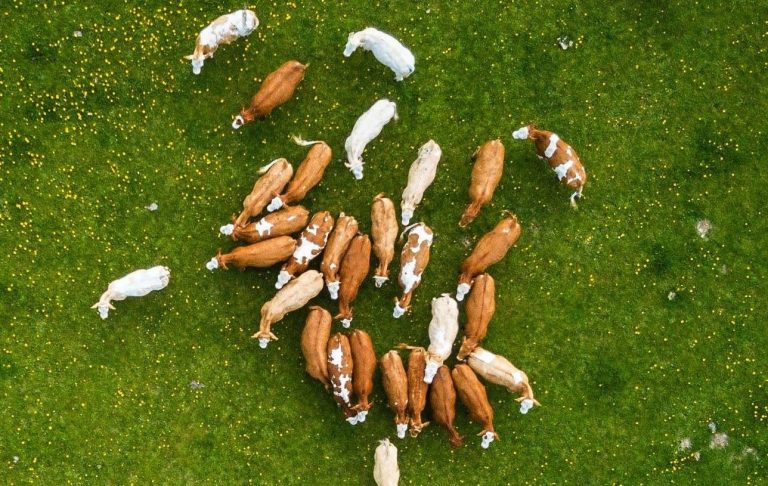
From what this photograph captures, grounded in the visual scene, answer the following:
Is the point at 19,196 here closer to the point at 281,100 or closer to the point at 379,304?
the point at 281,100

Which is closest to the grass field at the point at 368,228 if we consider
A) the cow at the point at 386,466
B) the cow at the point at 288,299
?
the cow at the point at 386,466

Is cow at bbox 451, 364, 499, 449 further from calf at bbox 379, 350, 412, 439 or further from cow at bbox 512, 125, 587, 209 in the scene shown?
cow at bbox 512, 125, 587, 209

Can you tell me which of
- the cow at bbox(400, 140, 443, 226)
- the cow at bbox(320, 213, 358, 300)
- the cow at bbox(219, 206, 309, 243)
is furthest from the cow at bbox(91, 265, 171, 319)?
the cow at bbox(400, 140, 443, 226)

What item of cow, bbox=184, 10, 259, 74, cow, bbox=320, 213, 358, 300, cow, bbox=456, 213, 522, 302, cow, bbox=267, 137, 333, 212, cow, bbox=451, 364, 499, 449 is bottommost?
cow, bbox=451, 364, 499, 449

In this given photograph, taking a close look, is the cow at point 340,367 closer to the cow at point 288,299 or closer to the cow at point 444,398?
the cow at point 288,299

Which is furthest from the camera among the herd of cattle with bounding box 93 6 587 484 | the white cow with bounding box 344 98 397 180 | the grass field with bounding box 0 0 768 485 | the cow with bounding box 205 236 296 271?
the grass field with bounding box 0 0 768 485

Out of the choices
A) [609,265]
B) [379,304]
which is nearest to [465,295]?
[379,304]

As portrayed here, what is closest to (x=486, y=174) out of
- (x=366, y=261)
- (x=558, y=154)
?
(x=558, y=154)

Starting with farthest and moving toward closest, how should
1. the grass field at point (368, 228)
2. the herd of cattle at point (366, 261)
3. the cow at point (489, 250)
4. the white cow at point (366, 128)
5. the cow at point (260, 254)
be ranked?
the grass field at point (368, 228) → the cow at point (489, 250) → the white cow at point (366, 128) → the herd of cattle at point (366, 261) → the cow at point (260, 254)
